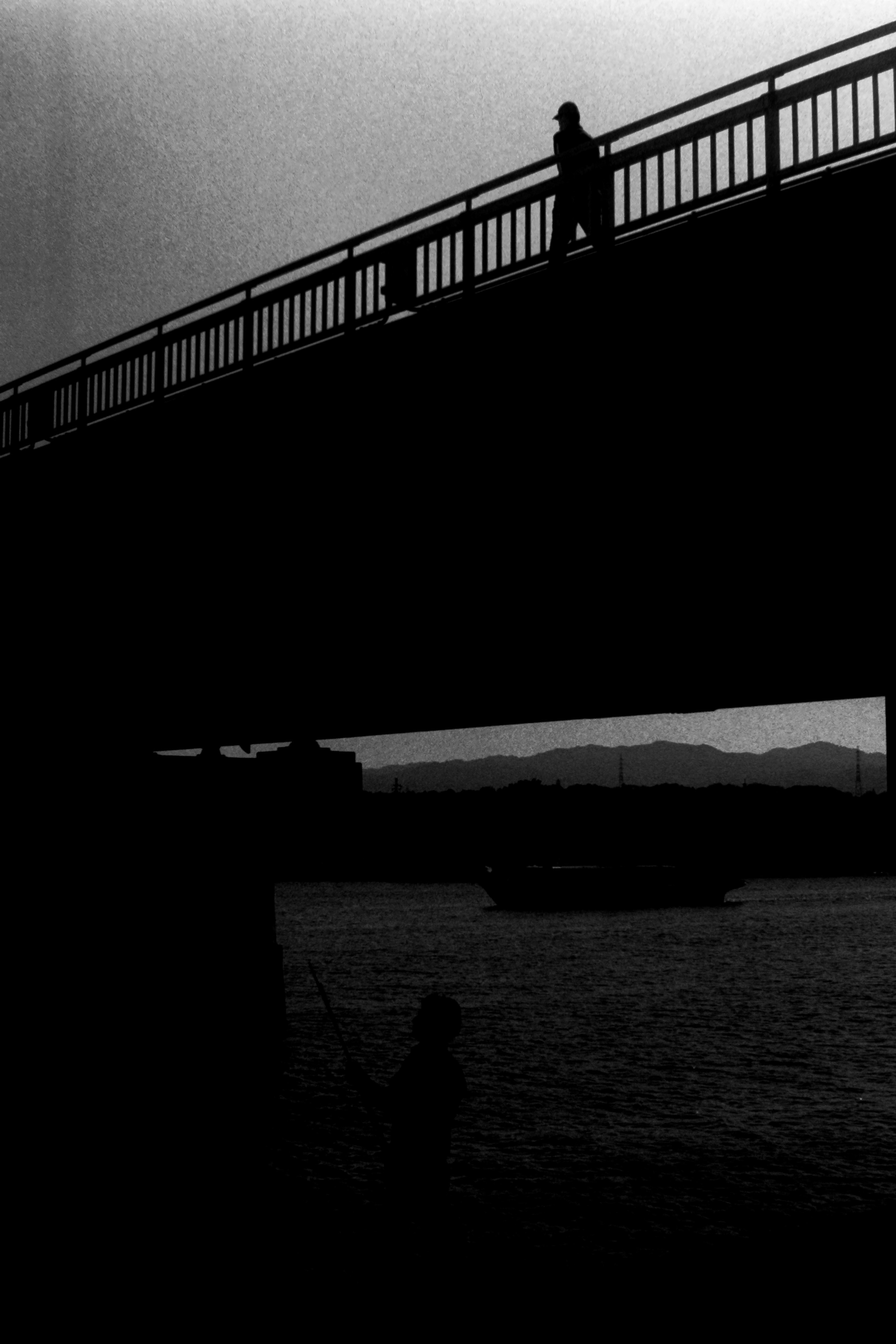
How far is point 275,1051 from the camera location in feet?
104

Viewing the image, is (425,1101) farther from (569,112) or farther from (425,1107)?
(569,112)

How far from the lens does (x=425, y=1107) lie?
333 inches

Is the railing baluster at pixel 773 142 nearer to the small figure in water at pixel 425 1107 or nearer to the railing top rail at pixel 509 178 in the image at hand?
the railing top rail at pixel 509 178

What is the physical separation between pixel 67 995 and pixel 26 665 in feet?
27.1

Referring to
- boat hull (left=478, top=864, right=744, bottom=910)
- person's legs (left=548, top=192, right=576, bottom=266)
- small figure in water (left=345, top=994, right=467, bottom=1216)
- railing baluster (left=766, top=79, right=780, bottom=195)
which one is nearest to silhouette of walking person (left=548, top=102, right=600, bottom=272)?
person's legs (left=548, top=192, right=576, bottom=266)

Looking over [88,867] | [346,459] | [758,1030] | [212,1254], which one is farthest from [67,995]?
[758,1030]

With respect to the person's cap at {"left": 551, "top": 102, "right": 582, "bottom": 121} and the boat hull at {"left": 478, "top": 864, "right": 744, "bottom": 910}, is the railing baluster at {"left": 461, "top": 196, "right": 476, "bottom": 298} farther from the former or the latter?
the boat hull at {"left": 478, "top": 864, "right": 744, "bottom": 910}

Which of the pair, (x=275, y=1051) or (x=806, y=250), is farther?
(x=275, y=1051)

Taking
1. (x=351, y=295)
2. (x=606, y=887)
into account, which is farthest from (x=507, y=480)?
(x=606, y=887)

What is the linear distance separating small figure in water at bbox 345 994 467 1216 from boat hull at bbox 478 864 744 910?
5197 inches

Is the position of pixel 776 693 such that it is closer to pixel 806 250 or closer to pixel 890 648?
pixel 890 648

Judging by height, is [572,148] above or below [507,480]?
above

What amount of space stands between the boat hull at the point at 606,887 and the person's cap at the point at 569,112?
13054cm

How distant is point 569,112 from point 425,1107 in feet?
26.5
